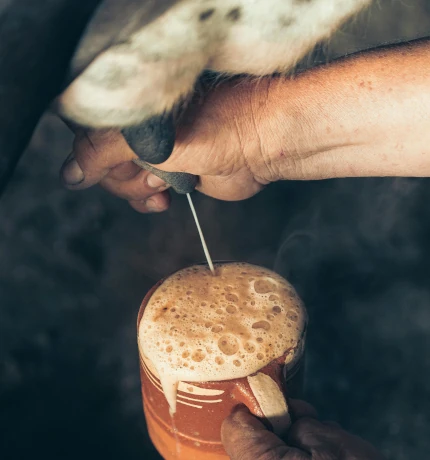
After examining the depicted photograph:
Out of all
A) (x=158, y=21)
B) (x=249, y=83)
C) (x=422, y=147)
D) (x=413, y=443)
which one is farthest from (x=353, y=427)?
(x=158, y=21)

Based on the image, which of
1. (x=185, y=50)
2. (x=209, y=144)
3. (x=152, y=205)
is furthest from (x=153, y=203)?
(x=185, y=50)

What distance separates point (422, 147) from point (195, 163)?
268 millimetres

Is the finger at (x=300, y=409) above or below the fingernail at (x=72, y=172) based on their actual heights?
below

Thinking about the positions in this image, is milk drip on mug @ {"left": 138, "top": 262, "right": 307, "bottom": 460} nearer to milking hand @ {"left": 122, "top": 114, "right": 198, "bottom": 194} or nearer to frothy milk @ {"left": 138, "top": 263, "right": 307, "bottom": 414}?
frothy milk @ {"left": 138, "top": 263, "right": 307, "bottom": 414}

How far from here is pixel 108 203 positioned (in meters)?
0.81

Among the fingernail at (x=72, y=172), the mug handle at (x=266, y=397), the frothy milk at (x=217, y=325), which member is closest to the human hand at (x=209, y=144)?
the fingernail at (x=72, y=172)

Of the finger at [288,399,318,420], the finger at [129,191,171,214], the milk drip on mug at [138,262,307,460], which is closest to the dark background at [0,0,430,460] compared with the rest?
the finger at [129,191,171,214]

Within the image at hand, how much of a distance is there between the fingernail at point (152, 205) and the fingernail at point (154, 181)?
5cm

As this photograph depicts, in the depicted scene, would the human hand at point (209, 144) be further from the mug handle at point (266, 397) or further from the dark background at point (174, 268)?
the mug handle at point (266, 397)

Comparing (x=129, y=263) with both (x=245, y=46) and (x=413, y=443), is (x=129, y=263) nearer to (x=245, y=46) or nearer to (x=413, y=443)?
(x=245, y=46)

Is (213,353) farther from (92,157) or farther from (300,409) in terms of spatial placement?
(92,157)

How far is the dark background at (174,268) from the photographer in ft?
2.46

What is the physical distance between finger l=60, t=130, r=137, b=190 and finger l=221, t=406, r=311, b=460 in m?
0.31

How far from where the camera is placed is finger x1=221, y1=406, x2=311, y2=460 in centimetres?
52
